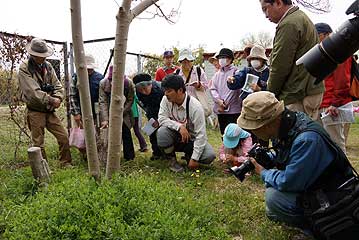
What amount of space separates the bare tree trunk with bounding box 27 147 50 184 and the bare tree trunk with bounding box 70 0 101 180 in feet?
1.83

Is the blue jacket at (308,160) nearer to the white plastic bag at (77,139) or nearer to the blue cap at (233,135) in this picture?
the blue cap at (233,135)

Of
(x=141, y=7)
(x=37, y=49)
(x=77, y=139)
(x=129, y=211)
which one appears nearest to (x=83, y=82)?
(x=141, y=7)

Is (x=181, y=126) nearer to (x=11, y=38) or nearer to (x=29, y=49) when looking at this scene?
(x=29, y=49)

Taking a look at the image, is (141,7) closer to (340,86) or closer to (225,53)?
(225,53)

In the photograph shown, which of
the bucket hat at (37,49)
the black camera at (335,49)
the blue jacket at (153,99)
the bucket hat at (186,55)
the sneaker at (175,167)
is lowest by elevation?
the sneaker at (175,167)

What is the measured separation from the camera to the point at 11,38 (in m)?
4.81

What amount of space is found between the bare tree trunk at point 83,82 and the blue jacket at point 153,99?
6.52ft

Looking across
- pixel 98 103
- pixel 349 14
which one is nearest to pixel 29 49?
pixel 98 103

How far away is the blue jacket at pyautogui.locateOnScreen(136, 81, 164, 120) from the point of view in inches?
196

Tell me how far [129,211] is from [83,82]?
110 cm

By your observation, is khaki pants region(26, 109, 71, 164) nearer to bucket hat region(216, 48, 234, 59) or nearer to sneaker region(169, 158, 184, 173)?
sneaker region(169, 158, 184, 173)

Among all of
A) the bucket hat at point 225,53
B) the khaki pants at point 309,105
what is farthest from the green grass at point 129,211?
the bucket hat at point 225,53

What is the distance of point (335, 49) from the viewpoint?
145 cm

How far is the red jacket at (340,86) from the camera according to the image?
12.2 feet
